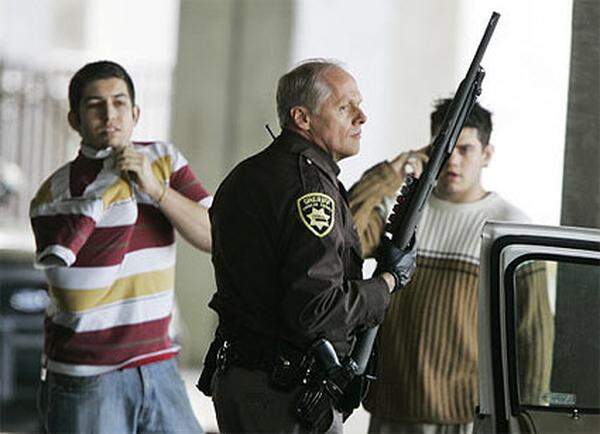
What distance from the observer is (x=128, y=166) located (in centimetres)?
392

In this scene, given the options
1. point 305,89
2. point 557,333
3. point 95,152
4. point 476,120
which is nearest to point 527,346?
point 557,333

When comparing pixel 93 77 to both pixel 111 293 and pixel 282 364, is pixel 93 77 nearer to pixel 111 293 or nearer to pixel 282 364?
pixel 111 293

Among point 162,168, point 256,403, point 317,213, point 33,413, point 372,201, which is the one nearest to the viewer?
point 317,213

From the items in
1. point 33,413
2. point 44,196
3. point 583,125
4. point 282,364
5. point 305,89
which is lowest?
point 33,413

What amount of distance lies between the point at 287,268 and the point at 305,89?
462 millimetres

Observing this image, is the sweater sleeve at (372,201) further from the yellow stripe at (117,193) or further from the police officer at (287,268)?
the police officer at (287,268)

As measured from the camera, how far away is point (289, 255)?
10.1 ft

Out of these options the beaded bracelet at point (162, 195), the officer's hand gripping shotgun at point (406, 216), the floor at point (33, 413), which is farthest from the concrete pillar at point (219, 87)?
the officer's hand gripping shotgun at point (406, 216)

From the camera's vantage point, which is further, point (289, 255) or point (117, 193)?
point (117, 193)

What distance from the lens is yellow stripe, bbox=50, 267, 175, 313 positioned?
389 centimetres

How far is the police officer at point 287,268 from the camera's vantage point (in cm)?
305

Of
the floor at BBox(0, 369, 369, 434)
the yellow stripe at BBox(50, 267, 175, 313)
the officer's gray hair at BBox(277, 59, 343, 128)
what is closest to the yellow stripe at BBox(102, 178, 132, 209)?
the yellow stripe at BBox(50, 267, 175, 313)

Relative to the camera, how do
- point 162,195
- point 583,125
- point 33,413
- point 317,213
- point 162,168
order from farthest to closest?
point 33,413 → point 583,125 → point 162,168 → point 162,195 → point 317,213

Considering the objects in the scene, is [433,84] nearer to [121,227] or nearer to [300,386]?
[121,227]
